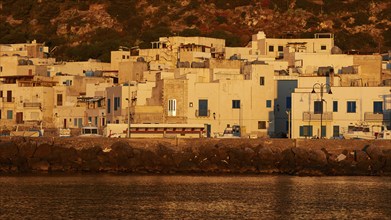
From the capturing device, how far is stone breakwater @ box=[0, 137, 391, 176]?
82.8 m

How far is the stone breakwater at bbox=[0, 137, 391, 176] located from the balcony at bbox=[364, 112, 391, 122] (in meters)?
6.73

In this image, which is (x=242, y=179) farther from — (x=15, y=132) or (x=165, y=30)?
(x=165, y=30)

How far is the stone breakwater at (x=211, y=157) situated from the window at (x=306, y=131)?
6.53 meters

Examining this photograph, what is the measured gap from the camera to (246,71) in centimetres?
9856

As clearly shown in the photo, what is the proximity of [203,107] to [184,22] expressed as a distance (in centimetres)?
5796

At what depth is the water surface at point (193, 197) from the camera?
61.8 meters

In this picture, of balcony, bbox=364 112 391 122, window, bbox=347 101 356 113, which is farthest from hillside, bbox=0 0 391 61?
balcony, bbox=364 112 391 122

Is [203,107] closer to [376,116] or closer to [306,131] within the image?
[306,131]

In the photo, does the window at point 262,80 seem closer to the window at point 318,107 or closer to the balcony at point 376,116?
the window at point 318,107

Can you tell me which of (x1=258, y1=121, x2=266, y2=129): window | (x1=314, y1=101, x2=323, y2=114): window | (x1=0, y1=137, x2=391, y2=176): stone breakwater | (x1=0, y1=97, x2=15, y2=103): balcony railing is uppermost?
(x1=0, y1=97, x2=15, y2=103): balcony railing

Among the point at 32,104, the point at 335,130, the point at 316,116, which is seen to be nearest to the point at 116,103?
the point at 32,104

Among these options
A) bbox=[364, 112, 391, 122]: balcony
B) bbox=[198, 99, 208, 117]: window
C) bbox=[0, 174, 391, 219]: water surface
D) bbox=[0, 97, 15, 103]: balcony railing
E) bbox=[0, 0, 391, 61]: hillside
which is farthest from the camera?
bbox=[0, 0, 391, 61]: hillside

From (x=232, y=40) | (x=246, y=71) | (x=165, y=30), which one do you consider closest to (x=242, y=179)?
(x=246, y=71)

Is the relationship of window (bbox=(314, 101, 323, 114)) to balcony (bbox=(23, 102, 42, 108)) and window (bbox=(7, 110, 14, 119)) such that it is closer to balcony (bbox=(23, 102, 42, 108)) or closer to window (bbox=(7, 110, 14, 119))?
balcony (bbox=(23, 102, 42, 108))
